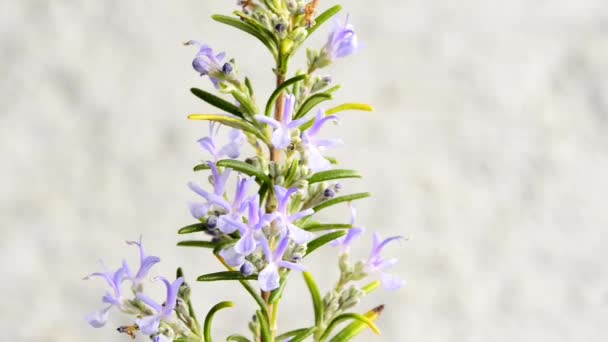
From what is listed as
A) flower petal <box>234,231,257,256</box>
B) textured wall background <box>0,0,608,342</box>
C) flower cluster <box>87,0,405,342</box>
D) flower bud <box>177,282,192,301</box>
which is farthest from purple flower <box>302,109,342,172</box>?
textured wall background <box>0,0,608,342</box>

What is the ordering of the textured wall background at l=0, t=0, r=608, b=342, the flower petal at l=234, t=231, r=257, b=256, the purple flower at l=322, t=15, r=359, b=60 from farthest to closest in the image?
the textured wall background at l=0, t=0, r=608, b=342, the purple flower at l=322, t=15, r=359, b=60, the flower petal at l=234, t=231, r=257, b=256

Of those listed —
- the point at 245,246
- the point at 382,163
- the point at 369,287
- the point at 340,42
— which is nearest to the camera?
the point at 245,246

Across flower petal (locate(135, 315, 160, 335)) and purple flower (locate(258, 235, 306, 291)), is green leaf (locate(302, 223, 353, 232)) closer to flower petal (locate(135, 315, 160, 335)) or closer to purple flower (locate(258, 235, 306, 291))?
purple flower (locate(258, 235, 306, 291))

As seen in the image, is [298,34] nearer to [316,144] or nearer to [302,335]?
[316,144]

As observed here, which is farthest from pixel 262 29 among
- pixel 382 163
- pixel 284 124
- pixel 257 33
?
pixel 382 163

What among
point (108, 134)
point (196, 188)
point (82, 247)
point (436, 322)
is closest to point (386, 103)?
point (436, 322)

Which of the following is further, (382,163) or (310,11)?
(382,163)
